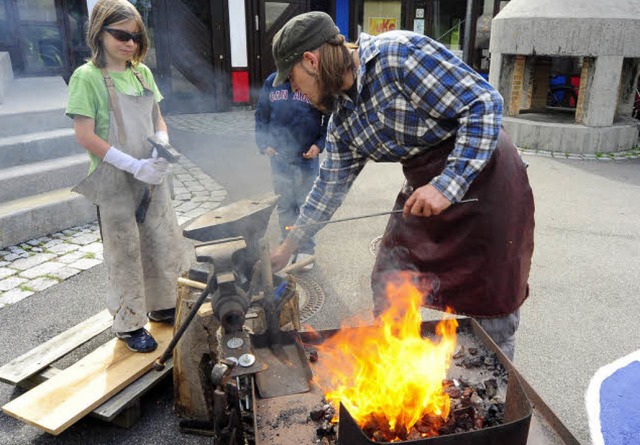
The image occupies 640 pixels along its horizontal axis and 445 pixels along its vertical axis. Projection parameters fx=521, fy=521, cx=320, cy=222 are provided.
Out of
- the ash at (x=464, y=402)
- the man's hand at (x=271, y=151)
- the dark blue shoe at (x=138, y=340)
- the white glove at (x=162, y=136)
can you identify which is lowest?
the dark blue shoe at (x=138, y=340)

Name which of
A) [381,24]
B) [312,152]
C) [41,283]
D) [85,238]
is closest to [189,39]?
[381,24]

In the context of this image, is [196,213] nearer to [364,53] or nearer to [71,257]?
[71,257]

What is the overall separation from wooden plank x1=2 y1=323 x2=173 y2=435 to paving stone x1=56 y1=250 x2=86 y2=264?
6.79ft

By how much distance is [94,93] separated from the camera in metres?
3.06

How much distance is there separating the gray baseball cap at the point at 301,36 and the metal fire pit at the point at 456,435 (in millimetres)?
1320

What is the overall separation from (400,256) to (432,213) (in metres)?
0.46

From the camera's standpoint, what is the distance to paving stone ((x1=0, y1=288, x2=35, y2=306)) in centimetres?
438

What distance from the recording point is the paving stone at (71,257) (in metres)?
5.16

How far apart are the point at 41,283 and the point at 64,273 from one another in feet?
0.80

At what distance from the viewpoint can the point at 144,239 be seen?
3.50 m

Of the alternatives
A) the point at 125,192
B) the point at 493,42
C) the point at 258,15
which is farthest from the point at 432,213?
the point at 258,15

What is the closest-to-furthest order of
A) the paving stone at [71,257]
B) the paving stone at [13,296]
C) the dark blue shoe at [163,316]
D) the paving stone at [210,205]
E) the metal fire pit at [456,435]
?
1. the metal fire pit at [456,435]
2. the dark blue shoe at [163,316]
3. the paving stone at [13,296]
4. the paving stone at [71,257]
5. the paving stone at [210,205]

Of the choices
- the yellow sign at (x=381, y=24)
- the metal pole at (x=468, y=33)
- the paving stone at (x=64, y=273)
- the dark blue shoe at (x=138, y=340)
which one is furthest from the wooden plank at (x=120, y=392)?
the metal pole at (x=468, y=33)

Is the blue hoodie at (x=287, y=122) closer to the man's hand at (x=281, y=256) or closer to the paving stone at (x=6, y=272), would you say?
the man's hand at (x=281, y=256)
